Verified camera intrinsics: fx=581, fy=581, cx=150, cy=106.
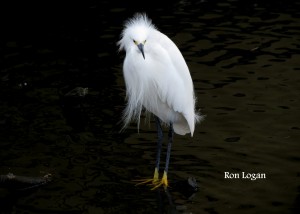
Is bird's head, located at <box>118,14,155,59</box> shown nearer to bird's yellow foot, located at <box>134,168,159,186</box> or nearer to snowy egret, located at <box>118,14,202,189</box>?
snowy egret, located at <box>118,14,202,189</box>

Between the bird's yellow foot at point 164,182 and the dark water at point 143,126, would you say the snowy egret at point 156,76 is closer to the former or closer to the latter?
the bird's yellow foot at point 164,182

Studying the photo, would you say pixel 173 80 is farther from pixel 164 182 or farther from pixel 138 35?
pixel 164 182

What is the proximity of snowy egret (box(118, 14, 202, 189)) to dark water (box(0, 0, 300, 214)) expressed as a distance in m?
0.51

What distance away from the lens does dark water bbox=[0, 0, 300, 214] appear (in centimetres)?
505

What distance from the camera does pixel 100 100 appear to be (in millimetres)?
7137

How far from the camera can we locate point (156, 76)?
5.00 meters

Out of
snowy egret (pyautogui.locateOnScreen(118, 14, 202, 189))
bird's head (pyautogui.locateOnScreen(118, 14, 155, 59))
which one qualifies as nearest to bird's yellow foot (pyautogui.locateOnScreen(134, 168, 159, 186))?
snowy egret (pyautogui.locateOnScreen(118, 14, 202, 189))

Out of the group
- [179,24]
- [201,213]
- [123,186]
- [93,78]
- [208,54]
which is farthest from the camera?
[179,24]

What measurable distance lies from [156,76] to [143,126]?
155cm

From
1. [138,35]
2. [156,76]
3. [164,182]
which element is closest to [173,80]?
[156,76]

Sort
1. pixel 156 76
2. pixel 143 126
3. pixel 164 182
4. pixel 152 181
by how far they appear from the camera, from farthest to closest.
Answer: pixel 143 126 < pixel 152 181 < pixel 164 182 < pixel 156 76

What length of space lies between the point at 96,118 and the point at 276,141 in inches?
81.0

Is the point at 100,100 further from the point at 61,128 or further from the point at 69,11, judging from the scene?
the point at 69,11

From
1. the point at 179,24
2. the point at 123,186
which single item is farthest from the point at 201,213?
the point at 179,24
